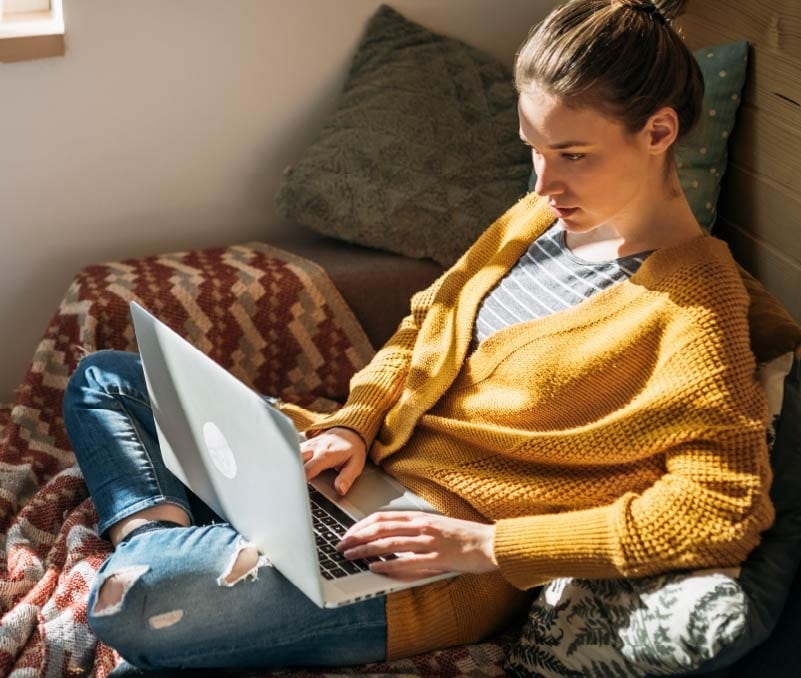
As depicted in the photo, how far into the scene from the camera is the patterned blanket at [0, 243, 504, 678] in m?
1.64

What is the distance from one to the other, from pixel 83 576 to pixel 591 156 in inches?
35.3

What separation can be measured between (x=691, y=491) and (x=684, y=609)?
13cm

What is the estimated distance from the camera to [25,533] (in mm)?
1729

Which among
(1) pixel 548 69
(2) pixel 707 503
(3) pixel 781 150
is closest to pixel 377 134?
(3) pixel 781 150

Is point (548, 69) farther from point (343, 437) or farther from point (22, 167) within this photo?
point (22, 167)

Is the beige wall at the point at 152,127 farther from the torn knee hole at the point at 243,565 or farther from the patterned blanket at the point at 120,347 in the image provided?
the torn knee hole at the point at 243,565

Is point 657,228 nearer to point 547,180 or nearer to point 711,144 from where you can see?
point 547,180

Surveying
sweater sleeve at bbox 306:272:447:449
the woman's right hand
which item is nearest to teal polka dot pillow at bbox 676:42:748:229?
sweater sleeve at bbox 306:272:447:449

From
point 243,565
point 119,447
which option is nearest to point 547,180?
point 243,565

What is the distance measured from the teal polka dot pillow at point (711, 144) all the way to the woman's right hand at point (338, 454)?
0.76 m

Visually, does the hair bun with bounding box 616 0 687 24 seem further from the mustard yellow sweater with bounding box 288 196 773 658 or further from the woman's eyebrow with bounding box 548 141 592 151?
the mustard yellow sweater with bounding box 288 196 773 658

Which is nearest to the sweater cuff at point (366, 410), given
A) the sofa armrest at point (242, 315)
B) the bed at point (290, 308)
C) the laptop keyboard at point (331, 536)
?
the laptop keyboard at point (331, 536)

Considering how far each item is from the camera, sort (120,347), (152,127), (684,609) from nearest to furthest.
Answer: (684,609)
(120,347)
(152,127)

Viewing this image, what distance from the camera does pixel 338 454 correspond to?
1536 mm
